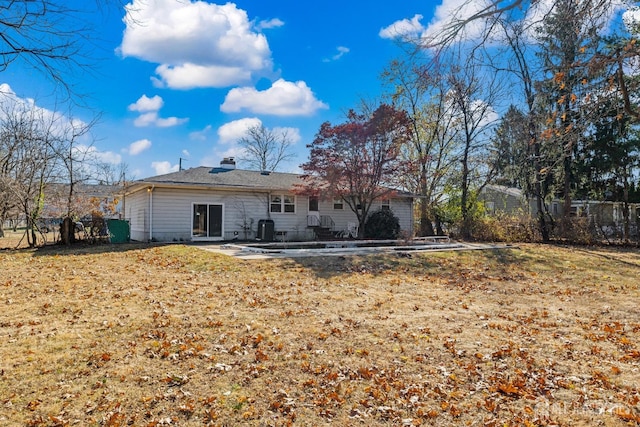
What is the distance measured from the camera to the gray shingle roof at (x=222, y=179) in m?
17.2

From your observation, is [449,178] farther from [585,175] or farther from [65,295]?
[65,295]

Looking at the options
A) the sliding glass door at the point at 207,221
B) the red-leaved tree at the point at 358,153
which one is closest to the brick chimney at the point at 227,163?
the sliding glass door at the point at 207,221

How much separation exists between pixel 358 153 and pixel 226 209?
6.66 metres

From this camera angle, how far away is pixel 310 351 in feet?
14.9

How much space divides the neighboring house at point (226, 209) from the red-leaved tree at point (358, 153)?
226cm

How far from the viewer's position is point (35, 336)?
479 cm

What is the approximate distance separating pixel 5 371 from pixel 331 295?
16.2ft

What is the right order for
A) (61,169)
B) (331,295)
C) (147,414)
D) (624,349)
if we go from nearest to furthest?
1. (147,414)
2. (624,349)
3. (331,295)
4. (61,169)

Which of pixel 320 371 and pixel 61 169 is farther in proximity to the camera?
pixel 61 169

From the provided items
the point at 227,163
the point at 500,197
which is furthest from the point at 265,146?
the point at 500,197

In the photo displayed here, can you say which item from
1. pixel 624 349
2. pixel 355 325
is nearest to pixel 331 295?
pixel 355 325

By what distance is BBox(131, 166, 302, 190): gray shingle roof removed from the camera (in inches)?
678

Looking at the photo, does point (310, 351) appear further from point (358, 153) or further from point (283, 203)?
point (283, 203)

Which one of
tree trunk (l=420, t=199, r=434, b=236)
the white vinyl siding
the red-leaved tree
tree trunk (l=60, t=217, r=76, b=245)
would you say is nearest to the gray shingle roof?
the white vinyl siding
